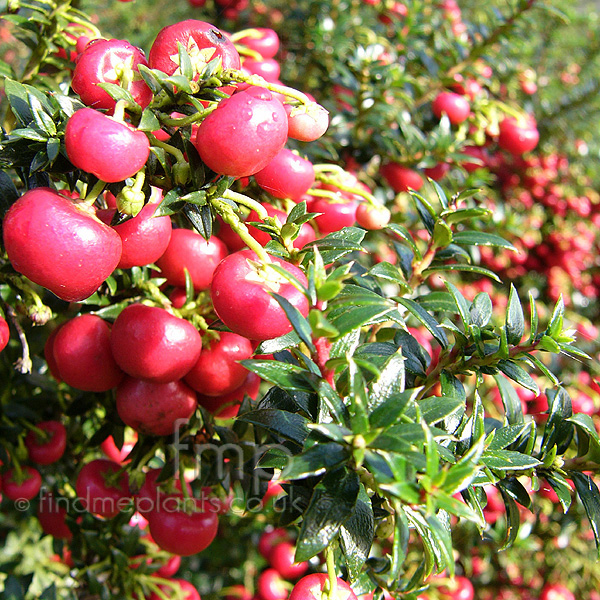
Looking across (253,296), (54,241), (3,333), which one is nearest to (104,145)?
(54,241)

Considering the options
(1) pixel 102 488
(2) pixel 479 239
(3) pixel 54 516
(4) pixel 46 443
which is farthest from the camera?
(3) pixel 54 516

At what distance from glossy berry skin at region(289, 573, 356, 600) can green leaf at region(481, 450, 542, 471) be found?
0.77 feet

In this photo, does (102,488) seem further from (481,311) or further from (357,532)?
(481,311)

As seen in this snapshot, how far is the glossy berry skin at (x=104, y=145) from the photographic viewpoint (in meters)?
0.52

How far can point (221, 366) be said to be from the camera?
762 mm

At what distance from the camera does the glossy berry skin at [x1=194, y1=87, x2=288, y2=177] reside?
1.78 ft

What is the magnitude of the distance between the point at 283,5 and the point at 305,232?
6.67ft

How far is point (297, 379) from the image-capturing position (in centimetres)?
55

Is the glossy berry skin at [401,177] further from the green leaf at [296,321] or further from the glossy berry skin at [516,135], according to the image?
the green leaf at [296,321]

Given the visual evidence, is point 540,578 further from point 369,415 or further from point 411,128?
point 369,415

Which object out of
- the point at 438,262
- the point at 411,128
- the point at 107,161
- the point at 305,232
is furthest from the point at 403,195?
the point at 107,161

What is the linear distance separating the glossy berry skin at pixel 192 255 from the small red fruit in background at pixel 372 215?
255mm

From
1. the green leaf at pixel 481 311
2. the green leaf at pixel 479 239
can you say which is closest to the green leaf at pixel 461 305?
the green leaf at pixel 481 311

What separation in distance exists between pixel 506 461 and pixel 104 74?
0.67 m
